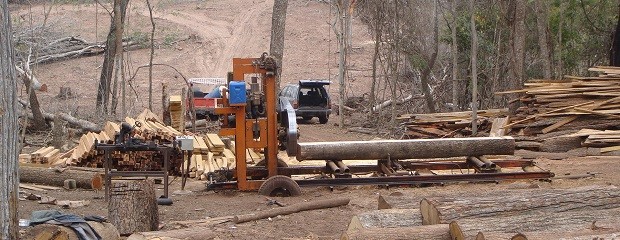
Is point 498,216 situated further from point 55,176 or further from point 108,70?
point 108,70

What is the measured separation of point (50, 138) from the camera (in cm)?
2216

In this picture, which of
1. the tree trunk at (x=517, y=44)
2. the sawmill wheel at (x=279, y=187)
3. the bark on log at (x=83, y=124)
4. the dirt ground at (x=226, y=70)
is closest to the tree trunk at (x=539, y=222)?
the dirt ground at (x=226, y=70)

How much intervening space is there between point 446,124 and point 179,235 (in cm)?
1271

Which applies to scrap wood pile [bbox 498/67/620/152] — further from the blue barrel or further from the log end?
the log end

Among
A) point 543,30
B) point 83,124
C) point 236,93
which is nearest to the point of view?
point 236,93

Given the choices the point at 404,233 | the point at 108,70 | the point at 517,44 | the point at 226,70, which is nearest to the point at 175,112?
the point at 108,70

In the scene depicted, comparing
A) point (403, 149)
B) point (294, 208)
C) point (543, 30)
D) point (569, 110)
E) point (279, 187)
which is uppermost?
point (543, 30)

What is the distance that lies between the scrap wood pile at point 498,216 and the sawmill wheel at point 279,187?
328 cm

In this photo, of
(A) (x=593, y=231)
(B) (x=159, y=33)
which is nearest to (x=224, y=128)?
(A) (x=593, y=231)

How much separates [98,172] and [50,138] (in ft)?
27.3

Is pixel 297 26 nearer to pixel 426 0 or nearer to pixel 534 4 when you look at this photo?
pixel 426 0

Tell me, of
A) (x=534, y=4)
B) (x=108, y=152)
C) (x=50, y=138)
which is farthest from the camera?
(x=534, y=4)

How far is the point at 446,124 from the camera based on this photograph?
20.5 meters

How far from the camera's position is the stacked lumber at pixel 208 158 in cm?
1558
